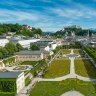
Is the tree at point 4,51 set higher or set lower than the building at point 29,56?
higher

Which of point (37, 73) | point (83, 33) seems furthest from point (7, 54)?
point (83, 33)

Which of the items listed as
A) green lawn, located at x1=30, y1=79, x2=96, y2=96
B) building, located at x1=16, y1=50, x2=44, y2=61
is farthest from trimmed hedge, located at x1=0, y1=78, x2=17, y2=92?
building, located at x1=16, y1=50, x2=44, y2=61

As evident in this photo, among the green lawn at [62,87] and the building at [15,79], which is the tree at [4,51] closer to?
the green lawn at [62,87]

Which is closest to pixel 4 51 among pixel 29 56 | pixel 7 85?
pixel 29 56

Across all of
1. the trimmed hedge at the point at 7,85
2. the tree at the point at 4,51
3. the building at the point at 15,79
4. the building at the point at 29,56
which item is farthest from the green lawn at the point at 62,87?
the tree at the point at 4,51

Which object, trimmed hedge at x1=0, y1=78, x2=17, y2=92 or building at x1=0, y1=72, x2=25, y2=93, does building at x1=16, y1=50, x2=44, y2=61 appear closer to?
building at x1=0, y1=72, x2=25, y2=93

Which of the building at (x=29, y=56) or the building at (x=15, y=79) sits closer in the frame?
the building at (x=15, y=79)

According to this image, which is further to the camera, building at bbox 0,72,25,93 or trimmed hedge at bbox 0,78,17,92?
building at bbox 0,72,25,93

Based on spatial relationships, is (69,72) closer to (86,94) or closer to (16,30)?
(86,94)

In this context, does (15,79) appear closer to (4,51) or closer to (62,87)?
(62,87)
